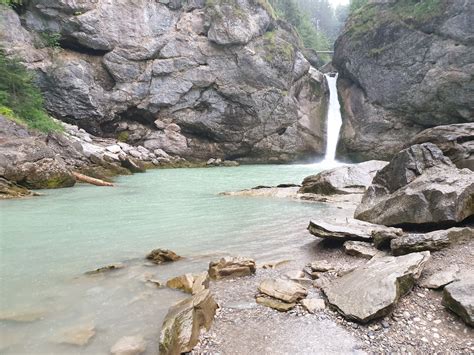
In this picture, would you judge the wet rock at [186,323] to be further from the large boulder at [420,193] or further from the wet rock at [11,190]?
the wet rock at [11,190]

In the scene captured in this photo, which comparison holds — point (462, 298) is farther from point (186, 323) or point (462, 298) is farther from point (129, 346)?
point (129, 346)

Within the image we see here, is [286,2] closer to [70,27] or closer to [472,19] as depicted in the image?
[472,19]

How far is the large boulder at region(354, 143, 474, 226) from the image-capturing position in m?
5.90

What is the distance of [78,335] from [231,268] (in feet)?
7.14

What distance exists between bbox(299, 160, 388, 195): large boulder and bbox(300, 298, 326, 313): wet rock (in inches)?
349

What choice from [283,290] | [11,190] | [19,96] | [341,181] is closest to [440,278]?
[283,290]

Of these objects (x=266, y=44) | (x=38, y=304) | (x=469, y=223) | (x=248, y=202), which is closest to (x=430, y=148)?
(x=469, y=223)

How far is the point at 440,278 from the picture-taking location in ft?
12.8

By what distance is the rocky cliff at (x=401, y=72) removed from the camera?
2781cm

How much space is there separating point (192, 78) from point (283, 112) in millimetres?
9776

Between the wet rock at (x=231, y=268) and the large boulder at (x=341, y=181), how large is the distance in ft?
26.7

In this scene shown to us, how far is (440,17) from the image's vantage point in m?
28.5

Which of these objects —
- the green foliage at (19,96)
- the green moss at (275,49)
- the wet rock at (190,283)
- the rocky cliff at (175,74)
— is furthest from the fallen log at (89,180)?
the green moss at (275,49)

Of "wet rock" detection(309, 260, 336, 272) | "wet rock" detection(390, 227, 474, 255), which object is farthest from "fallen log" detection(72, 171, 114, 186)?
"wet rock" detection(390, 227, 474, 255)
